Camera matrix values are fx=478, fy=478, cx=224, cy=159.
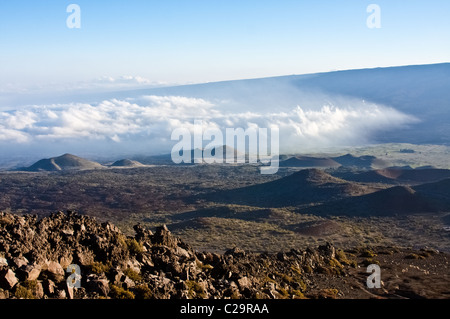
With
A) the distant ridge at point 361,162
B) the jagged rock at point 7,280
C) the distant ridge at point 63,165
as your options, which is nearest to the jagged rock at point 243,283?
the jagged rock at point 7,280

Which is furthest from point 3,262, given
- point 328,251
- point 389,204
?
point 389,204

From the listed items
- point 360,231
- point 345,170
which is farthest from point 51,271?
point 345,170

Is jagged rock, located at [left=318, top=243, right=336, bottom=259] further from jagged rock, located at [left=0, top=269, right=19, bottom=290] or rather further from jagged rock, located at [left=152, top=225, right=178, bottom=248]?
jagged rock, located at [left=0, top=269, right=19, bottom=290]

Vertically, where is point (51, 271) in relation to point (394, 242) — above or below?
above

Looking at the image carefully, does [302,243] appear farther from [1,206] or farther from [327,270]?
[1,206]

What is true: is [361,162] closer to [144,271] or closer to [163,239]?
[163,239]

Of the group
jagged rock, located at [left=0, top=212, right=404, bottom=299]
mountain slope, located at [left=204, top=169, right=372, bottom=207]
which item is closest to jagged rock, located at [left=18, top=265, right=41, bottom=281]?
jagged rock, located at [left=0, top=212, right=404, bottom=299]
